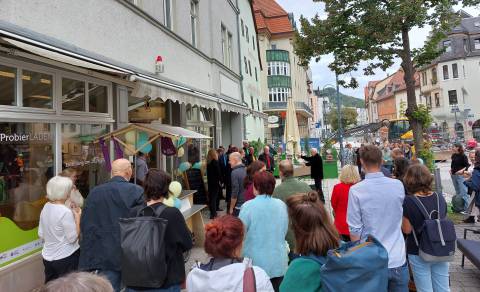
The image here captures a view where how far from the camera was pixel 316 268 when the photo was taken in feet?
6.98

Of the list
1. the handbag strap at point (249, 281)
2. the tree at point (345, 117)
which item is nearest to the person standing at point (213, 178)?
the handbag strap at point (249, 281)

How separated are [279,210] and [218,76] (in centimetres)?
1166

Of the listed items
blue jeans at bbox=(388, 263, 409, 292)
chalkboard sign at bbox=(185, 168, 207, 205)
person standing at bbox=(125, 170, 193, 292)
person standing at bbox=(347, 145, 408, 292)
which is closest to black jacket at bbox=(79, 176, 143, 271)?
person standing at bbox=(125, 170, 193, 292)

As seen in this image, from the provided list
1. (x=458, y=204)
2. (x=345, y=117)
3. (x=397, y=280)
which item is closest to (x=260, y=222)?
(x=397, y=280)

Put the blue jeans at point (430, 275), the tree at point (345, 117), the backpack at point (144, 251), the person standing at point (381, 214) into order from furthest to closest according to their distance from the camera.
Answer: the tree at point (345, 117) → the blue jeans at point (430, 275) → the person standing at point (381, 214) → the backpack at point (144, 251)

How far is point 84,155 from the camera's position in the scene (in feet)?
21.1

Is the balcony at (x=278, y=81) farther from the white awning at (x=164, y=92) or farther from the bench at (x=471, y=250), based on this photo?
the bench at (x=471, y=250)

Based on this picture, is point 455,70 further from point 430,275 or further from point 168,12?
point 430,275

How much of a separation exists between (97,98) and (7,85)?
226 cm

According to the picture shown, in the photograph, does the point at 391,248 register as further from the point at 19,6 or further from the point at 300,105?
the point at 300,105

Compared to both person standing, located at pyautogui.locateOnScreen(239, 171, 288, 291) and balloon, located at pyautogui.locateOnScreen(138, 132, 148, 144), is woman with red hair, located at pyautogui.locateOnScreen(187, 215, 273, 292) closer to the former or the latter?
person standing, located at pyautogui.locateOnScreen(239, 171, 288, 291)

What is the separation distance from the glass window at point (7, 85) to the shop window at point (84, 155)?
1.11 m

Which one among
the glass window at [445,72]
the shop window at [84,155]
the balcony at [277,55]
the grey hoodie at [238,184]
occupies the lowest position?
the grey hoodie at [238,184]

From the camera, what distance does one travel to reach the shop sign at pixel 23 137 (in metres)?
4.62
